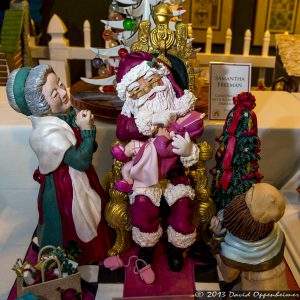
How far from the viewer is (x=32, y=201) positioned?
1.51m

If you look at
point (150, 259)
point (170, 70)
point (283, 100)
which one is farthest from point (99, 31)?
point (150, 259)

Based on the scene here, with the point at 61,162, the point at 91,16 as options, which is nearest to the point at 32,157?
the point at 61,162

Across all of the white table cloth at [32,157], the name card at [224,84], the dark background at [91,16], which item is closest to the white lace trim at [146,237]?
the white table cloth at [32,157]

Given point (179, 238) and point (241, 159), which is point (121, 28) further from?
point (179, 238)

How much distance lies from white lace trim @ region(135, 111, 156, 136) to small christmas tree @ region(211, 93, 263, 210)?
27 centimetres

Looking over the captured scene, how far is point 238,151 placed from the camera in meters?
1.12

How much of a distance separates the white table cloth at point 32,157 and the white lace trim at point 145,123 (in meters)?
0.44

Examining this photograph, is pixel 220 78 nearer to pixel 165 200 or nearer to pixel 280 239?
pixel 165 200

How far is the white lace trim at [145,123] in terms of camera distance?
0.97m

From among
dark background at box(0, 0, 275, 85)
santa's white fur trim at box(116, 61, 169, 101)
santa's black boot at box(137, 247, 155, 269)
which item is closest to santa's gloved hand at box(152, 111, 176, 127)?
santa's white fur trim at box(116, 61, 169, 101)

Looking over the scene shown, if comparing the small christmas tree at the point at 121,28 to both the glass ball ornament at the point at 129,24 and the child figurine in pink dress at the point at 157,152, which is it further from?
the child figurine in pink dress at the point at 157,152

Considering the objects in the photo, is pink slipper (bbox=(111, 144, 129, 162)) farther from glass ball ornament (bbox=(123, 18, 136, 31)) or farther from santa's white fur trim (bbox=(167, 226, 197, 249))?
glass ball ornament (bbox=(123, 18, 136, 31))

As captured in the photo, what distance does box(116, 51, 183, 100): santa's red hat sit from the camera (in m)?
0.98

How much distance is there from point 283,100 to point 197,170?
938 millimetres
